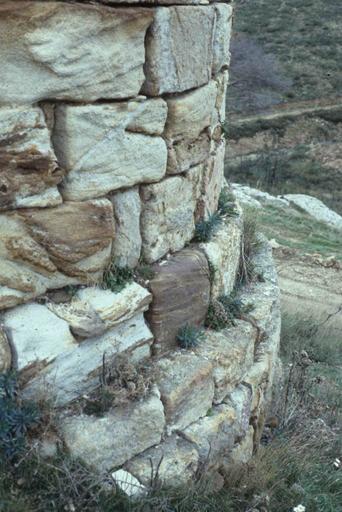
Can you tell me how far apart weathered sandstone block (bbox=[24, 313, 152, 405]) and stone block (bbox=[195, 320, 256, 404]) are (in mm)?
428

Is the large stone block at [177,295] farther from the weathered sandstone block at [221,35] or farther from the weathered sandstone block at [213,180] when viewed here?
the weathered sandstone block at [221,35]

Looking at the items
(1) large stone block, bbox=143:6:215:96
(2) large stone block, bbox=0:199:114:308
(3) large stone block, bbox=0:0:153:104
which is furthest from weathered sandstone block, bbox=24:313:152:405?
(1) large stone block, bbox=143:6:215:96

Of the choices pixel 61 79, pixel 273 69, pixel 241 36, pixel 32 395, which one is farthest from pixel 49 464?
pixel 241 36

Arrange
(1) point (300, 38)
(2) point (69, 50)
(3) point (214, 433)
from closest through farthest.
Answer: (2) point (69, 50)
(3) point (214, 433)
(1) point (300, 38)

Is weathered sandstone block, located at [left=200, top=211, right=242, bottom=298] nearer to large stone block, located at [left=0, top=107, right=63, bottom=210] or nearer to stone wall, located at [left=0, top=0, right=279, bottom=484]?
stone wall, located at [left=0, top=0, right=279, bottom=484]

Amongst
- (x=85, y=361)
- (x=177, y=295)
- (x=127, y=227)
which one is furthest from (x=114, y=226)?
(x=85, y=361)

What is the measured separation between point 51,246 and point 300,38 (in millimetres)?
27681

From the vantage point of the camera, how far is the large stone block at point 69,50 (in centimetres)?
251

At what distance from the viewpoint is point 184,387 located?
319 cm

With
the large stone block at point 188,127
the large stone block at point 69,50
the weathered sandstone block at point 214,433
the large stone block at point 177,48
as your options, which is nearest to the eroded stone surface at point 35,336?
the weathered sandstone block at point 214,433

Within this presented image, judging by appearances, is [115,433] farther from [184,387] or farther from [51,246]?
[51,246]

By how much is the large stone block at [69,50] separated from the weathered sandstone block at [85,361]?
1156 mm

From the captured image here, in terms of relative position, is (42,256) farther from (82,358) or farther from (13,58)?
(13,58)

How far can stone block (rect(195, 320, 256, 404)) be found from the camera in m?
3.46
